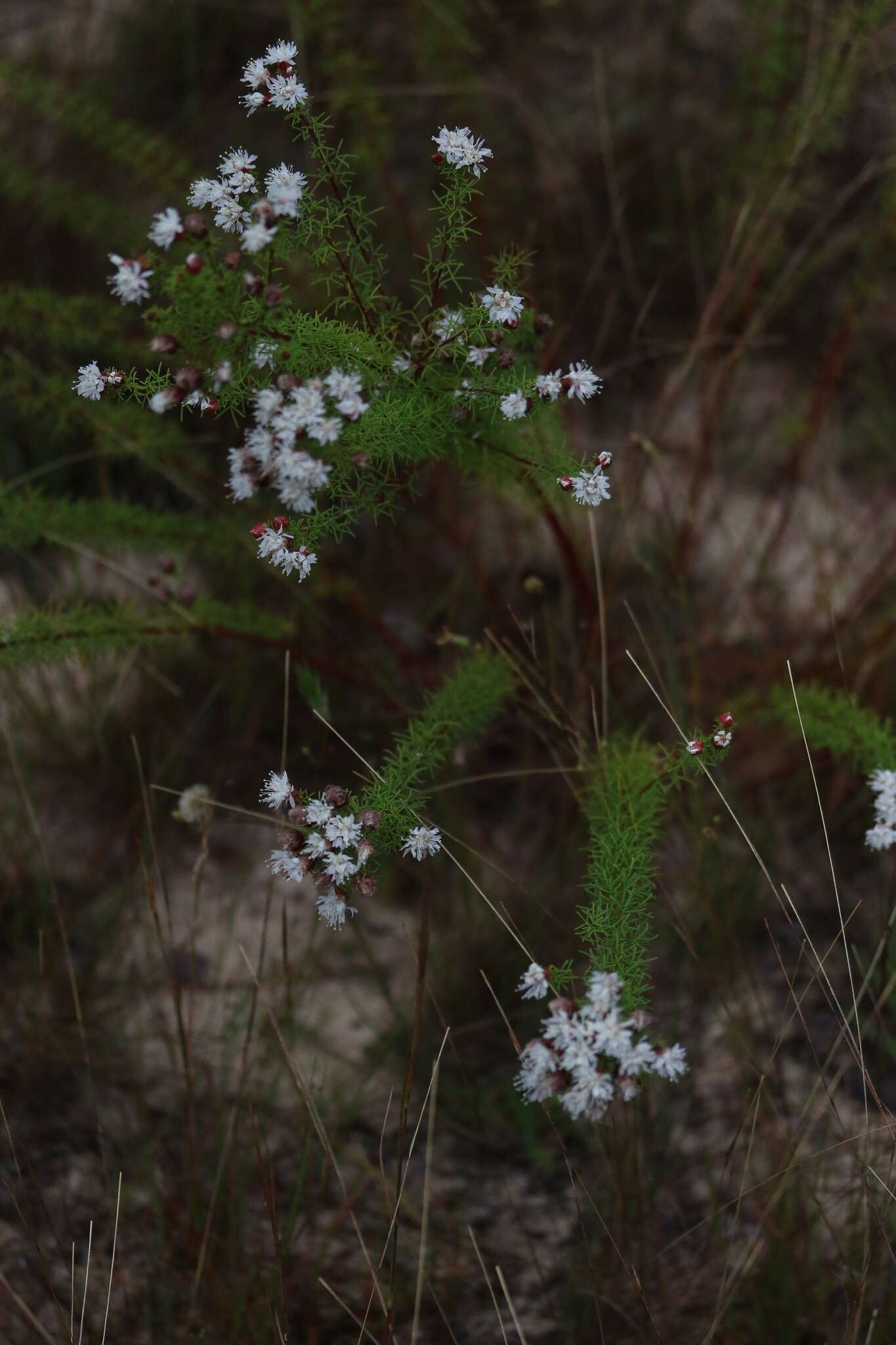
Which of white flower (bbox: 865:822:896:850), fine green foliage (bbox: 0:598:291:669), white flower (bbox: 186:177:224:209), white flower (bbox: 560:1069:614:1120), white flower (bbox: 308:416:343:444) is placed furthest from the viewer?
fine green foliage (bbox: 0:598:291:669)

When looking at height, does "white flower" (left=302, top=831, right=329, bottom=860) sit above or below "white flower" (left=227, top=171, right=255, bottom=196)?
below

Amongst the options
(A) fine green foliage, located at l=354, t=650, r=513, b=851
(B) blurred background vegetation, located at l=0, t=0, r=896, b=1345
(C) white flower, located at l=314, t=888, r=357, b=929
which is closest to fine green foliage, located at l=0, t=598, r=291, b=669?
(B) blurred background vegetation, located at l=0, t=0, r=896, b=1345

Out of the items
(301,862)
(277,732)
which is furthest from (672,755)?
(277,732)

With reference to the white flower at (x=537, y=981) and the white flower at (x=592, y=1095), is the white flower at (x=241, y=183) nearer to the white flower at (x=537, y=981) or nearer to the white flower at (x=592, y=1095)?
the white flower at (x=537, y=981)

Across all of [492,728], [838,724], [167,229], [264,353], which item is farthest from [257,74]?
[492,728]

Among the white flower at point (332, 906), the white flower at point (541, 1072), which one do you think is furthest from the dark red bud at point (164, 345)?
the white flower at point (541, 1072)

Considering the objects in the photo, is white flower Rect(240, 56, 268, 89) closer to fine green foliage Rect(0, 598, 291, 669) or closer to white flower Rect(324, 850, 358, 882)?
fine green foliage Rect(0, 598, 291, 669)

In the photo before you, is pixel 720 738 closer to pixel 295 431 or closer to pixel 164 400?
pixel 295 431
